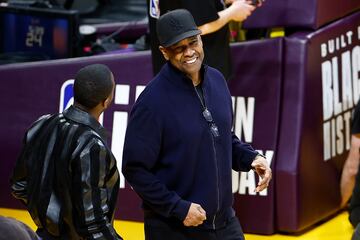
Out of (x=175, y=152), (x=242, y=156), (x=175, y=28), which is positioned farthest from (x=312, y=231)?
(x=175, y=28)

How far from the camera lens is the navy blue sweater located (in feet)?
15.0

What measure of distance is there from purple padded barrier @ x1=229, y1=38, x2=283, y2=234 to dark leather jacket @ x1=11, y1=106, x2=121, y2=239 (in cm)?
264

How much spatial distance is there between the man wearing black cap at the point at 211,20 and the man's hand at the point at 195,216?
64.6 inches

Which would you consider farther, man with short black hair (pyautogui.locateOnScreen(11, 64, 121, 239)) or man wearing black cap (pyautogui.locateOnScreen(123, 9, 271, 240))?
man wearing black cap (pyautogui.locateOnScreen(123, 9, 271, 240))

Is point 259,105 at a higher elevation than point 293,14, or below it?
below

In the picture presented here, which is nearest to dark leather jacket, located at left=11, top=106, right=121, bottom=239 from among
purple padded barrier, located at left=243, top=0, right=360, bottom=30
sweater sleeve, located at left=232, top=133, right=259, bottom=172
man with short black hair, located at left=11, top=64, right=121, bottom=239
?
man with short black hair, located at left=11, top=64, right=121, bottom=239

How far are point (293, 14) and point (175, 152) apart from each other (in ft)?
8.78

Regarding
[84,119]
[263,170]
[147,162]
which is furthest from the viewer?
[263,170]

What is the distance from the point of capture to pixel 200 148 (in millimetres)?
4594

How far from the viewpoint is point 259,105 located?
6887 millimetres

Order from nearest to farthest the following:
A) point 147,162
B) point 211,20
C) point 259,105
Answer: point 147,162 < point 211,20 < point 259,105

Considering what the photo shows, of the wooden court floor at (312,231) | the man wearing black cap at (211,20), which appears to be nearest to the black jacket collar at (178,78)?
the man wearing black cap at (211,20)

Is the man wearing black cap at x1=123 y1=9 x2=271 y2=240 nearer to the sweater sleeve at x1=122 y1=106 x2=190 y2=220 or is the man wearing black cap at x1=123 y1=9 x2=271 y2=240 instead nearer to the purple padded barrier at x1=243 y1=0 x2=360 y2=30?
the sweater sleeve at x1=122 y1=106 x2=190 y2=220

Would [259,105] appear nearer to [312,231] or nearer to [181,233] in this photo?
[312,231]
